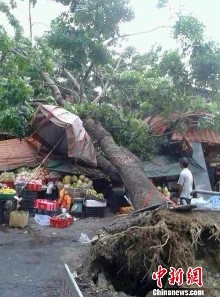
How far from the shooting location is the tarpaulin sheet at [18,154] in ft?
35.0

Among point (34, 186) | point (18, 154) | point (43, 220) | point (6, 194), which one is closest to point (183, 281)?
point (43, 220)

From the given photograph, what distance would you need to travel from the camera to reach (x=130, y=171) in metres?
8.34

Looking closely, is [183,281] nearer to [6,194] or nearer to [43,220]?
[43,220]

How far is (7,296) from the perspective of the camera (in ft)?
14.7

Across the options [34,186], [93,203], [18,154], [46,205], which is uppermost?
[18,154]

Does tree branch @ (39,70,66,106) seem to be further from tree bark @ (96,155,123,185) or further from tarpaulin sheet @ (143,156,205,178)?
tarpaulin sheet @ (143,156,205,178)

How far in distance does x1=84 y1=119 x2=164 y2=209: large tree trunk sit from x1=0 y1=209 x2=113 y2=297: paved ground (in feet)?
4.38

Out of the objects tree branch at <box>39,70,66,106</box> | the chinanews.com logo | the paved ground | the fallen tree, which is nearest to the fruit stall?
the paved ground

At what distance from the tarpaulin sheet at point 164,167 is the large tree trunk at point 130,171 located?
1388 mm

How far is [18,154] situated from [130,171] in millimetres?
4482

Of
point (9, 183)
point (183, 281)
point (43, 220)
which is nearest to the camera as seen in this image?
point (183, 281)

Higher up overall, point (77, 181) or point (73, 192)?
point (77, 181)

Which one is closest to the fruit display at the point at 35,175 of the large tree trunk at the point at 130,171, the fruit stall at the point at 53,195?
the fruit stall at the point at 53,195

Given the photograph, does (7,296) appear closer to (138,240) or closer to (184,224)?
(138,240)
